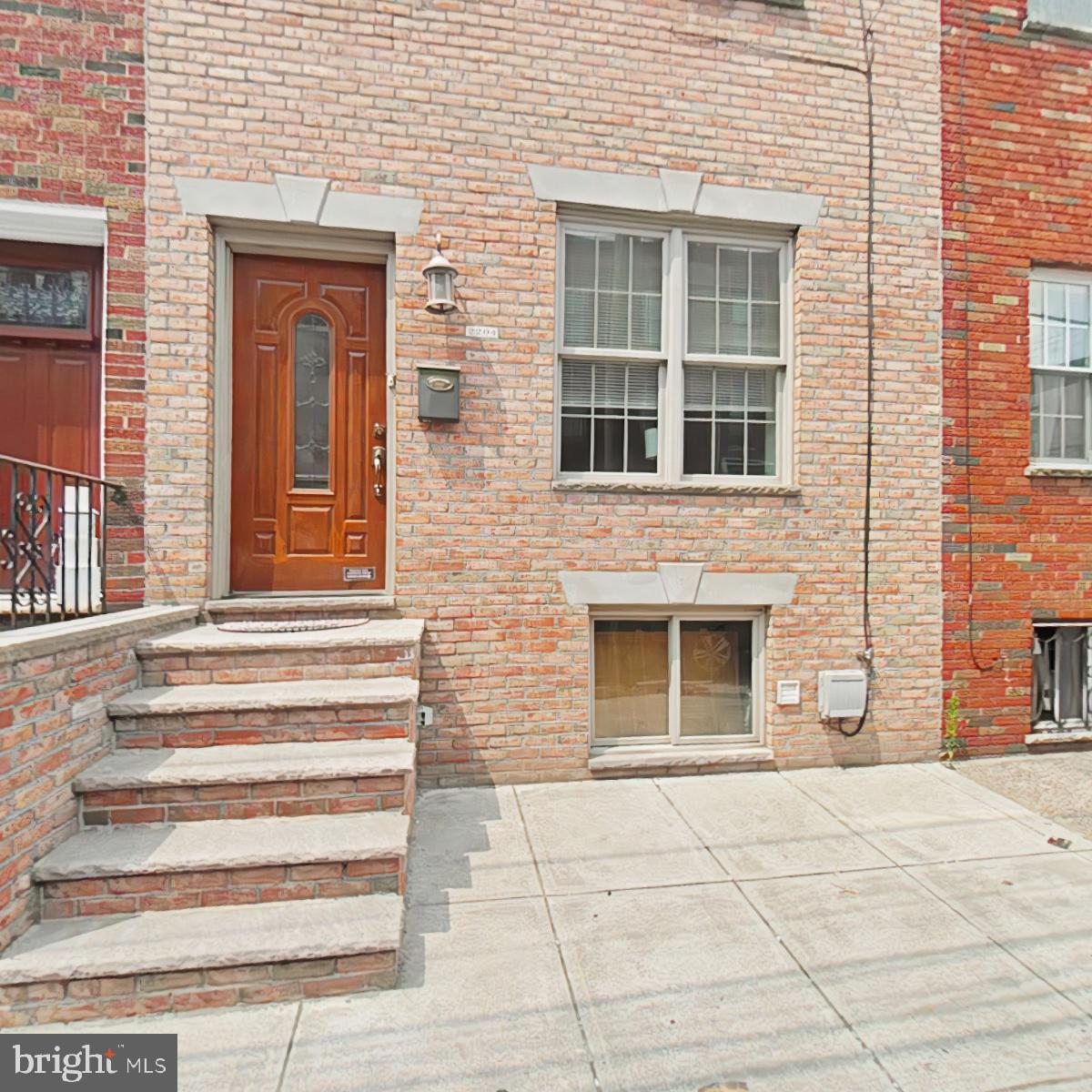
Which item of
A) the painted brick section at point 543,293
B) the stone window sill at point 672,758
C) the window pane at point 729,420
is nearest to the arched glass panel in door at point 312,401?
the painted brick section at point 543,293

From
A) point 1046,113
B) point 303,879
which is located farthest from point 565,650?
point 1046,113

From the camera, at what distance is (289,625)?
13.0ft

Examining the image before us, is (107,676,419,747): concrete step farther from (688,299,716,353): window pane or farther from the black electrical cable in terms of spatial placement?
the black electrical cable

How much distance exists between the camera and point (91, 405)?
4.27 m

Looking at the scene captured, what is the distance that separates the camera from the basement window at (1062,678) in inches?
201

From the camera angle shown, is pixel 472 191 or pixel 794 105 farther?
pixel 794 105

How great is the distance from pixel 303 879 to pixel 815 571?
364cm

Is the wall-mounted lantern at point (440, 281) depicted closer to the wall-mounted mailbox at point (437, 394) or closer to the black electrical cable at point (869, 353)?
the wall-mounted mailbox at point (437, 394)

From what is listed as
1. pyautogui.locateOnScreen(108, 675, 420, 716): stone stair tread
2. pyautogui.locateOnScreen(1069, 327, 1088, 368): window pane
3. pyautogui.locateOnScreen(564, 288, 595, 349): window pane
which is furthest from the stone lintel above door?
pyautogui.locateOnScreen(1069, 327, 1088, 368): window pane

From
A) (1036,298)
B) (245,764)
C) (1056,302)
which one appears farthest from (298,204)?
(1056,302)

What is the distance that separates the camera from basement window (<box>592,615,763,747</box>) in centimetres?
465

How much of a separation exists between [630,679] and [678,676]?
0.33 metres

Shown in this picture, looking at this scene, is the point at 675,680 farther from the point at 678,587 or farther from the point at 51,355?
the point at 51,355

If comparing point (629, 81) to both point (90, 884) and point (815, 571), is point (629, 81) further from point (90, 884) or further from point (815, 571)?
point (90, 884)
